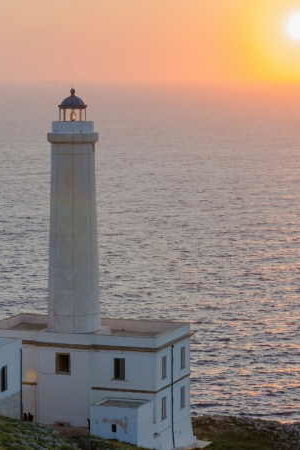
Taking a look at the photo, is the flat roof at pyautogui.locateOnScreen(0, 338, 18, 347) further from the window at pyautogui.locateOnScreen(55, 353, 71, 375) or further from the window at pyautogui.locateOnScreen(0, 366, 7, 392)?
the window at pyautogui.locateOnScreen(55, 353, 71, 375)

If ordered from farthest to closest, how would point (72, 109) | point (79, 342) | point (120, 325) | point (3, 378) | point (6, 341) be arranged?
point (120, 325) < point (72, 109) < point (79, 342) < point (6, 341) < point (3, 378)

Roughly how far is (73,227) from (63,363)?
4.60m

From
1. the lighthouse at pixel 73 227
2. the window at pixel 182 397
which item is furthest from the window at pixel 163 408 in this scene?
the lighthouse at pixel 73 227

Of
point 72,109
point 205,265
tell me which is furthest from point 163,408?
point 205,265

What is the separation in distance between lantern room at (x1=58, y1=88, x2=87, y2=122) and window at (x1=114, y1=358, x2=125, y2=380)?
8.16 m

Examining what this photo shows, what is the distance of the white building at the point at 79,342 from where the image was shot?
48.9 meters

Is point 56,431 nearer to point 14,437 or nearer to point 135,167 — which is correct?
point 14,437

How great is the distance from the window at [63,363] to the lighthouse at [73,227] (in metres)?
0.86

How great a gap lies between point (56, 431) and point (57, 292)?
19.2 feet

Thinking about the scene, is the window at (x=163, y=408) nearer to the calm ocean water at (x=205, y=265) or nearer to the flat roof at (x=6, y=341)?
the flat roof at (x=6, y=341)

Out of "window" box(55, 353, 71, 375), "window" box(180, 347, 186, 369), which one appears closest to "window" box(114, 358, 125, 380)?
"window" box(55, 353, 71, 375)

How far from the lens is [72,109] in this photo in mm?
50062

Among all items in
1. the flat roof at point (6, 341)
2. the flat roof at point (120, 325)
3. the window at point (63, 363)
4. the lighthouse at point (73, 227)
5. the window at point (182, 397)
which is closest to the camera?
the flat roof at point (6, 341)

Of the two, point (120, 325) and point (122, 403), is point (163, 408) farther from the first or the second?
point (120, 325)
